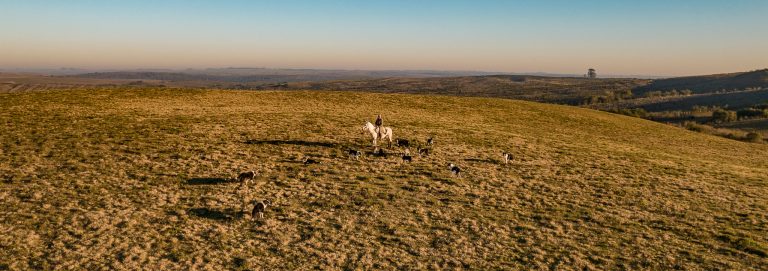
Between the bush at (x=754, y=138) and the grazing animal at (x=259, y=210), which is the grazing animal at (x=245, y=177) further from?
the bush at (x=754, y=138)

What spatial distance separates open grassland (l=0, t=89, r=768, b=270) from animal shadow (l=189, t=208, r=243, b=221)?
0.11 metres

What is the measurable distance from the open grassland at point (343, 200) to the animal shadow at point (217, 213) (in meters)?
0.11

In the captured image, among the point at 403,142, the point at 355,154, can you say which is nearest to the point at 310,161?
the point at 355,154

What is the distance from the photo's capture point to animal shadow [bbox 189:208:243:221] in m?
15.5

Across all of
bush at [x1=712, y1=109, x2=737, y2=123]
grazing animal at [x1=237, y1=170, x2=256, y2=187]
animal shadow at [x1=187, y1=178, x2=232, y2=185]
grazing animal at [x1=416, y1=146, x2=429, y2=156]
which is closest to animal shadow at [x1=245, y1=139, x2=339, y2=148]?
grazing animal at [x1=416, y1=146, x2=429, y2=156]

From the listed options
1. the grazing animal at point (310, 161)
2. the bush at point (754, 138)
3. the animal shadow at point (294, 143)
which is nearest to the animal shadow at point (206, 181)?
the grazing animal at point (310, 161)

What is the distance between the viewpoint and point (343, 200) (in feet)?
58.2

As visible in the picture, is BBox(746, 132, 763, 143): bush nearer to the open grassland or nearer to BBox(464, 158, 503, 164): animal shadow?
→ the open grassland

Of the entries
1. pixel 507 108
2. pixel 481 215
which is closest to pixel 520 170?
pixel 481 215

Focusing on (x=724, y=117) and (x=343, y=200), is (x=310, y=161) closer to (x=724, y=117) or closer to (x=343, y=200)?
(x=343, y=200)

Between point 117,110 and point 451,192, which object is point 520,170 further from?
point 117,110

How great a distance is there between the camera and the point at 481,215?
1681 cm

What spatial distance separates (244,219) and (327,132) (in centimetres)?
1620

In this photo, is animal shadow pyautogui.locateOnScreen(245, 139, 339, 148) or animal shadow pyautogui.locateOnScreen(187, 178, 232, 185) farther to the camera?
animal shadow pyautogui.locateOnScreen(245, 139, 339, 148)
